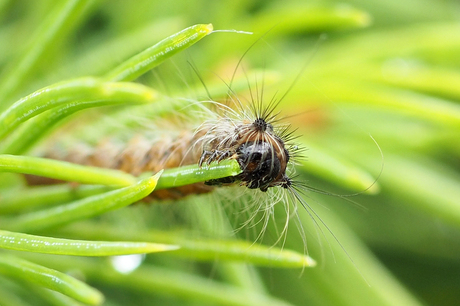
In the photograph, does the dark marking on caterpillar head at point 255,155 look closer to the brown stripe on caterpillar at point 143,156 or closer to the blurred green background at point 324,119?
the brown stripe on caterpillar at point 143,156

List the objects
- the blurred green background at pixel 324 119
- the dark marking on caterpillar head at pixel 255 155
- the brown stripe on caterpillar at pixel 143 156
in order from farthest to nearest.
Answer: the blurred green background at pixel 324 119 → the brown stripe on caterpillar at pixel 143 156 → the dark marking on caterpillar head at pixel 255 155

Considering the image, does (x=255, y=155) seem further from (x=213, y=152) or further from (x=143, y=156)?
(x=143, y=156)

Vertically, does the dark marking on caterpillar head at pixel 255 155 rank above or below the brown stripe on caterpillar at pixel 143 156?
below

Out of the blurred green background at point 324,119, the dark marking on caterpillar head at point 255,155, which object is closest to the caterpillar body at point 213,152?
the dark marking on caterpillar head at point 255,155

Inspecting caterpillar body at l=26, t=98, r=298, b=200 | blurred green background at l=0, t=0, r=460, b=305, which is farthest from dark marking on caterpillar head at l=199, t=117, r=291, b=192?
blurred green background at l=0, t=0, r=460, b=305

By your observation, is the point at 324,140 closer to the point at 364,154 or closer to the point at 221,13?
the point at 364,154

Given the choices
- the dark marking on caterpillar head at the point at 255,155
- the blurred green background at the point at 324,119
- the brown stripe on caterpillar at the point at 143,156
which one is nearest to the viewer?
the dark marking on caterpillar head at the point at 255,155

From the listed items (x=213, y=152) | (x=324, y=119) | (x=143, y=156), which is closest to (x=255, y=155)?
(x=213, y=152)

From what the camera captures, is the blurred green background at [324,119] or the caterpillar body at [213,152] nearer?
the caterpillar body at [213,152]

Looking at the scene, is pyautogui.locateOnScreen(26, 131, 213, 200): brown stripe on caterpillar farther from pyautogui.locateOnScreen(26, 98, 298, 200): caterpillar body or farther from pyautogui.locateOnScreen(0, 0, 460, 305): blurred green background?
pyautogui.locateOnScreen(0, 0, 460, 305): blurred green background
